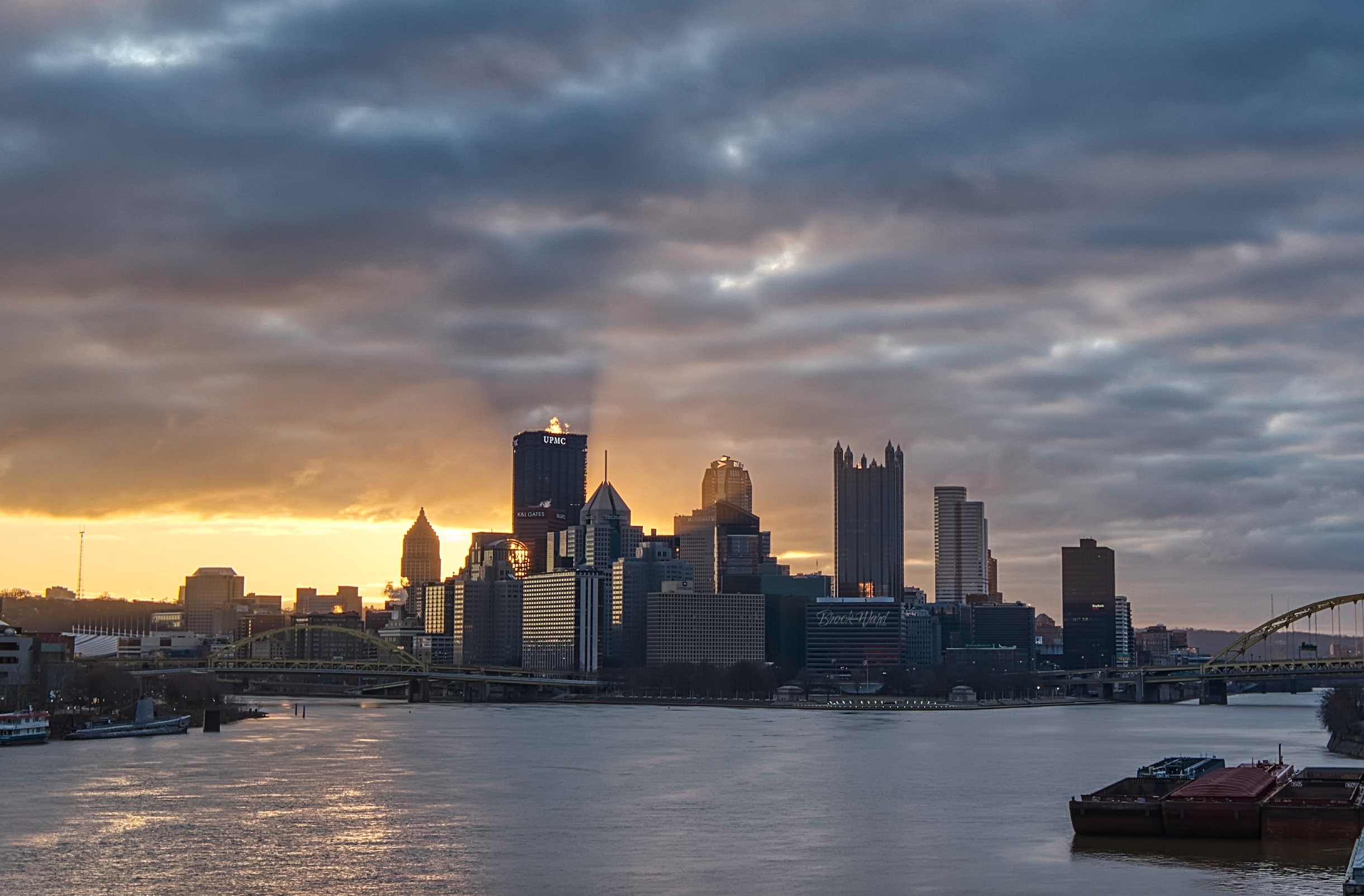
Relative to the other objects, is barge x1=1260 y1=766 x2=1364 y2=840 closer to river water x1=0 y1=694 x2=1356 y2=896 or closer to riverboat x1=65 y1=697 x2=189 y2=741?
river water x1=0 y1=694 x2=1356 y2=896

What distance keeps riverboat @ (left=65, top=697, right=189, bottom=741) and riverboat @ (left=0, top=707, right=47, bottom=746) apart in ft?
10.3

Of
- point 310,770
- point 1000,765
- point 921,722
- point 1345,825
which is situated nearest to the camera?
point 1345,825

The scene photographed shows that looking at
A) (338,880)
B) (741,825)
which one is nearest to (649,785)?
(741,825)

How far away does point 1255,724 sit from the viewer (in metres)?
146

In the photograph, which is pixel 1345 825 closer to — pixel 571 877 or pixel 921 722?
pixel 571 877

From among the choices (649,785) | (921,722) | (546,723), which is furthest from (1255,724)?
(649,785)

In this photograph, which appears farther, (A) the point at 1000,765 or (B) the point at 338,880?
(A) the point at 1000,765

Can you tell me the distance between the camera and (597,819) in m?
62.8

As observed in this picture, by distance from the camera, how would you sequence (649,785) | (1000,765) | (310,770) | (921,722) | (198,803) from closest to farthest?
(198,803), (649,785), (310,770), (1000,765), (921,722)

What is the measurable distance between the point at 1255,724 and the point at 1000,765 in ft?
209

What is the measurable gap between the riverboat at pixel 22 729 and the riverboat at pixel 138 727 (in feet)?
10.3

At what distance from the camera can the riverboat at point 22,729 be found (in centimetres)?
10344

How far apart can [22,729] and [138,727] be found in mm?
12360

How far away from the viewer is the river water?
4869cm
